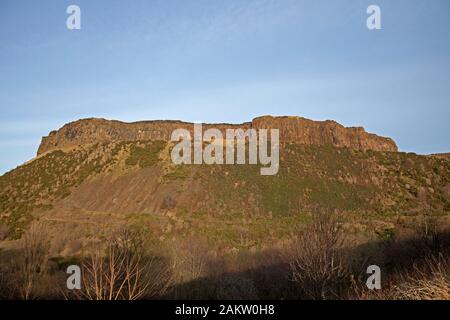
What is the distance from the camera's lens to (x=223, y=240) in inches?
1882

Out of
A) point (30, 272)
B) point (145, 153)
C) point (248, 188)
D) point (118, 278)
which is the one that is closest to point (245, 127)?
point (145, 153)

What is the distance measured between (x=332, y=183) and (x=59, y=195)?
47.8m

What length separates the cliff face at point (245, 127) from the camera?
102062mm

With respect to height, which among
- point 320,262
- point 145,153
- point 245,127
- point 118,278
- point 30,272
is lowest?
point 30,272

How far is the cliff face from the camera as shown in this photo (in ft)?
335

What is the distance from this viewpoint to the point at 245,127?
11000cm

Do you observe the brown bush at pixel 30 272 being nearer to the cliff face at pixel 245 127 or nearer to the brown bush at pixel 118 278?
the brown bush at pixel 118 278

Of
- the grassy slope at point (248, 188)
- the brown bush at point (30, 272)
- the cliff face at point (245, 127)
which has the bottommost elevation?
the brown bush at point (30, 272)

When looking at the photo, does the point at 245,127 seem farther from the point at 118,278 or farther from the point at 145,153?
the point at 118,278

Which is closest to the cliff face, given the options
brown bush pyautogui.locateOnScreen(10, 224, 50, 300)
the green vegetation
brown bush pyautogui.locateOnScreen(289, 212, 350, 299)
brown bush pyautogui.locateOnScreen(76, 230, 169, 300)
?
the green vegetation

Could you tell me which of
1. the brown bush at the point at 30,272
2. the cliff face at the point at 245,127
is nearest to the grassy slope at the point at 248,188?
the cliff face at the point at 245,127

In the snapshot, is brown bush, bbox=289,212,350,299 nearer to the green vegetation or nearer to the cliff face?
the green vegetation

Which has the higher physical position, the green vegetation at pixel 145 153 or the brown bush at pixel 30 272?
the green vegetation at pixel 145 153
